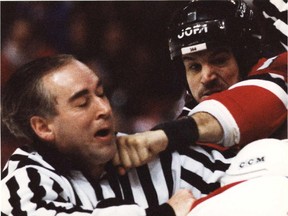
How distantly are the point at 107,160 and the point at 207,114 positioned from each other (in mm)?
173

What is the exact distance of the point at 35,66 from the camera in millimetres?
709

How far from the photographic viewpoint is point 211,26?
885 millimetres

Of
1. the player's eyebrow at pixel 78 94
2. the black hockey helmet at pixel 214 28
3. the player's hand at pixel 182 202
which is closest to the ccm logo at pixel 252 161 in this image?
the player's hand at pixel 182 202

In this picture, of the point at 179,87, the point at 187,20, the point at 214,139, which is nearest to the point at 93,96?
the point at 214,139

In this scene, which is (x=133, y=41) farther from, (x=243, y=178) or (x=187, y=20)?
(x=243, y=178)

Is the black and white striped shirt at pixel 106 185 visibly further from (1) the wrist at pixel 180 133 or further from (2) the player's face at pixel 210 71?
(2) the player's face at pixel 210 71

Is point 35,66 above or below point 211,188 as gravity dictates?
above

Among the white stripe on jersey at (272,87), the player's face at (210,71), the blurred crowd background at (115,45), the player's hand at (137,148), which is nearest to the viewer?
the player's hand at (137,148)

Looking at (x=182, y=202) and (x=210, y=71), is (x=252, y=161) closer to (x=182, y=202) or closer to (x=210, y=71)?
(x=182, y=202)

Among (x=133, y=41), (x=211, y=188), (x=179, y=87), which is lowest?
(x=211, y=188)

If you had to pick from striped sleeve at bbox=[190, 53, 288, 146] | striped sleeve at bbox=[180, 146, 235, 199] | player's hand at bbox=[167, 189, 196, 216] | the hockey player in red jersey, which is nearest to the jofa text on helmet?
the hockey player in red jersey

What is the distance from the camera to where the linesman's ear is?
0.70 m

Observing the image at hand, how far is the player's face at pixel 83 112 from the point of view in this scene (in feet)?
Answer: 2.22

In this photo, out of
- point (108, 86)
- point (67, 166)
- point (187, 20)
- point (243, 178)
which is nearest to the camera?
point (243, 178)
